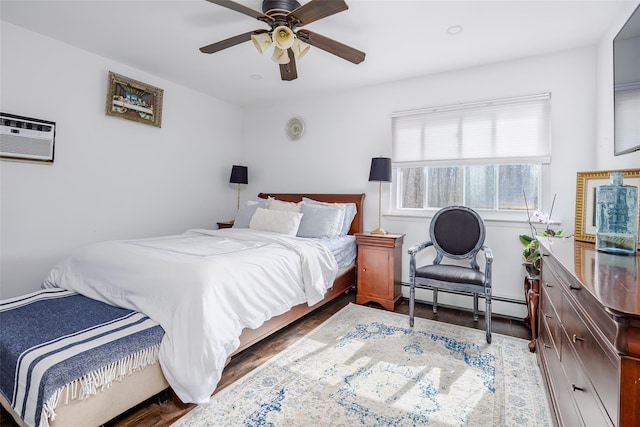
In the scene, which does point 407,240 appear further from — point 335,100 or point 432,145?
Answer: point 335,100

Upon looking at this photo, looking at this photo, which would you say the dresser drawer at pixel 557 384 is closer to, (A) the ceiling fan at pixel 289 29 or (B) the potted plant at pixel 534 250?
(B) the potted plant at pixel 534 250

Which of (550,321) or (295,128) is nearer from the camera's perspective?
(550,321)

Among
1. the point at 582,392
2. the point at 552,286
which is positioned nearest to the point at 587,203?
the point at 552,286

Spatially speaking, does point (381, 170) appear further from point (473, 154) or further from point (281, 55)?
point (281, 55)

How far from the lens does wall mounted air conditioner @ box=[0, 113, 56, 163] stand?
8.66ft

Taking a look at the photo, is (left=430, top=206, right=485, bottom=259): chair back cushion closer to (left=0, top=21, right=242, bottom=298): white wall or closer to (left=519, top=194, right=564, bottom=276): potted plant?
(left=519, top=194, right=564, bottom=276): potted plant

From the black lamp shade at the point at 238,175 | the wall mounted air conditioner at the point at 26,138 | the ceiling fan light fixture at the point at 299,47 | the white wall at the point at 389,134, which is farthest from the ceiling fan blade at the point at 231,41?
the black lamp shade at the point at 238,175

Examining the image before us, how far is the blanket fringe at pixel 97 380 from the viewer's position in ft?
4.20

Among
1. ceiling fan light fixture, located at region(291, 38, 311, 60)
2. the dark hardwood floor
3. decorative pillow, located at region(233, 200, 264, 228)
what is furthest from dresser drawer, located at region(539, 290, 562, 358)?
decorative pillow, located at region(233, 200, 264, 228)

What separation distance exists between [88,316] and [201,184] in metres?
2.83

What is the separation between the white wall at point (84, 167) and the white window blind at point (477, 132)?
2803 mm

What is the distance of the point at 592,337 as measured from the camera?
94cm

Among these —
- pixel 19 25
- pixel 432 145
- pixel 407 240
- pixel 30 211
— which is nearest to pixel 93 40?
pixel 19 25

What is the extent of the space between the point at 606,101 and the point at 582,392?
8.35 ft
